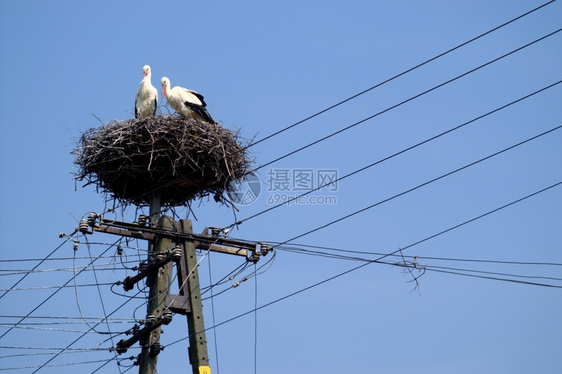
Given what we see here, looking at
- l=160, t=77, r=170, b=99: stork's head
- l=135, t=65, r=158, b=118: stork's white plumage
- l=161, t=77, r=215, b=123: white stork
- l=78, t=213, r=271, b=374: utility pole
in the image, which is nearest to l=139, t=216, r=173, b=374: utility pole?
l=78, t=213, r=271, b=374: utility pole

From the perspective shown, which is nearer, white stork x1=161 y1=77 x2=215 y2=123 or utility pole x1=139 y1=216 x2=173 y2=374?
utility pole x1=139 y1=216 x2=173 y2=374

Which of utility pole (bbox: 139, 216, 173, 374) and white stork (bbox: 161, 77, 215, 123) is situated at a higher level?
white stork (bbox: 161, 77, 215, 123)

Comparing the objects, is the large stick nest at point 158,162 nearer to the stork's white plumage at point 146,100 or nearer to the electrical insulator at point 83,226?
the electrical insulator at point 83,226

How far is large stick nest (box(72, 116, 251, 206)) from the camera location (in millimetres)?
10234

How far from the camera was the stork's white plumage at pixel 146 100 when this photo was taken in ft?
43.5

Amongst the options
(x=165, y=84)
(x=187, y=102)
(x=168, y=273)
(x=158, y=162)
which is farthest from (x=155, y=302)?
(x=165, y=84)

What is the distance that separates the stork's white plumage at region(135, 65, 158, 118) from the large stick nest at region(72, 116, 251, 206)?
2393mm

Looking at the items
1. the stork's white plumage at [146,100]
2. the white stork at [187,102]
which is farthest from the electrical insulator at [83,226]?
the stork's white plumage at [146,100]

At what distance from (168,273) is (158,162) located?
5.73 feet

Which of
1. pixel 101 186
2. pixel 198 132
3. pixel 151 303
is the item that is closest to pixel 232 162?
pixel 198 132

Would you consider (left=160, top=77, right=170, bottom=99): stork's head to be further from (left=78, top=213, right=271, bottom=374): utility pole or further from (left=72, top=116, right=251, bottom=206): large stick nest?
(left=78, top=213, right=271, bottom=374): utility pole

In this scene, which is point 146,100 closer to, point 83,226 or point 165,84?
point 165,84

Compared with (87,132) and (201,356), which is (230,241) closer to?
(201,356)

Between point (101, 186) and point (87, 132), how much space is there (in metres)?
0.79
